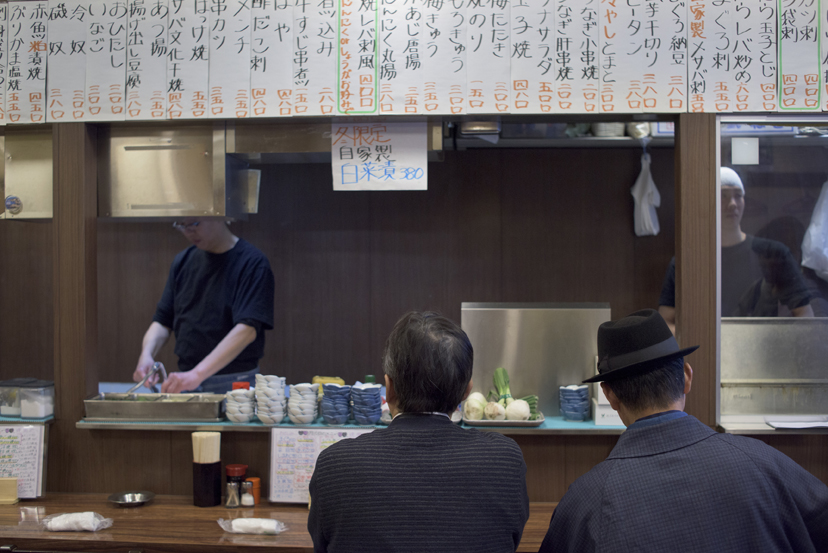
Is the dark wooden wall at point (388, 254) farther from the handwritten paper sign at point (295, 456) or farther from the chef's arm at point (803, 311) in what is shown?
the handwritten paper sign at point (295, 456)

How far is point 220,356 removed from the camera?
3.22m

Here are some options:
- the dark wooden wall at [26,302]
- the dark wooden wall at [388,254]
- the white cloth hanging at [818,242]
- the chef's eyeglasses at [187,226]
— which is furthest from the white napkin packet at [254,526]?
the dark wooden wall at [26,302]

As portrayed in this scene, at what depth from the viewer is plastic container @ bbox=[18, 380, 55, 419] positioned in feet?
8.41

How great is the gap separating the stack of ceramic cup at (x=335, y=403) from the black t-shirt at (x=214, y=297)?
3.21 feet

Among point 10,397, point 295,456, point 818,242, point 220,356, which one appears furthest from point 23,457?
point 818,242

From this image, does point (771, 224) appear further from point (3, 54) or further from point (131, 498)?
point (3, 54)

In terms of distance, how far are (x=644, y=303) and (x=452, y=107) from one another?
2669 mm

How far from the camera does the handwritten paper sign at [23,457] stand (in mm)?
2455

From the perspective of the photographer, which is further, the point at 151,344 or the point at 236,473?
the point at 151,344

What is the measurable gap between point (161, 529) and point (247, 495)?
330mm

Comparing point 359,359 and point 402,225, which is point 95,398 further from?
point 402,225

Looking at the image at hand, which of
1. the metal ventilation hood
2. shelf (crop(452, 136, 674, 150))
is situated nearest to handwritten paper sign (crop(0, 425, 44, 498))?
the metal ventilation hood

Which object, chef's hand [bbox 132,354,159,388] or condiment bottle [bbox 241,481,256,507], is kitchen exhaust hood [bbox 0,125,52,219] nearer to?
chef's hand [bbox 132,354,159,388]

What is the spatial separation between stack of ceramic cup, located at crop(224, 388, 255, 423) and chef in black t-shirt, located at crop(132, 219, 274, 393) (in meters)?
0.74
